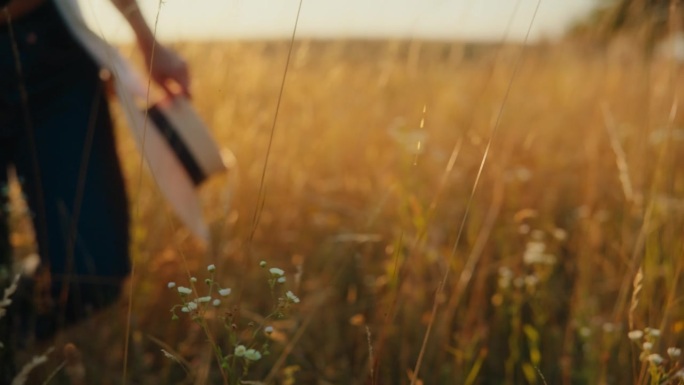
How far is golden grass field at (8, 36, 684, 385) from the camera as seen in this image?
1926mm

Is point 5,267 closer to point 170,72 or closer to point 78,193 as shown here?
point 78,193

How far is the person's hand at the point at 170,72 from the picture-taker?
1.97 m

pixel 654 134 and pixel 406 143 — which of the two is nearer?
pixel 406 143

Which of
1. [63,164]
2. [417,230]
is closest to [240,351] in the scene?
[417,230]

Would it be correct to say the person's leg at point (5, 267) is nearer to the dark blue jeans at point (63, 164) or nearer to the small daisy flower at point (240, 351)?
the dark blue jeans at point (63, 164)

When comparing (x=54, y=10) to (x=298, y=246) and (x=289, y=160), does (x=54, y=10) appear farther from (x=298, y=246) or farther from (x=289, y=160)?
(x=289, y=160)

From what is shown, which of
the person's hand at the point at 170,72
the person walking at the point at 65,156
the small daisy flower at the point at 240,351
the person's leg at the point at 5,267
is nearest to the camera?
the small daisy flower at the point at 240,351

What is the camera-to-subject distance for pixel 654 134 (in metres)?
3.25

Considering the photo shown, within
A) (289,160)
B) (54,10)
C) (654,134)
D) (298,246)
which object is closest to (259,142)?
(289,160)

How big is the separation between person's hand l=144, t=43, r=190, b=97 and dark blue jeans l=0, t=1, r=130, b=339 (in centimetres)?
16

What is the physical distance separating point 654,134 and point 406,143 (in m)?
1.35

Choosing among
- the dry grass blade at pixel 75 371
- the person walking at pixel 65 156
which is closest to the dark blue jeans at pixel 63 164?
the person walking at pixel 65 156

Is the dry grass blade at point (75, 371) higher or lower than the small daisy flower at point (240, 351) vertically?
lower

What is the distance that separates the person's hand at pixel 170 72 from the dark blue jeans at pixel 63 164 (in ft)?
0.53
